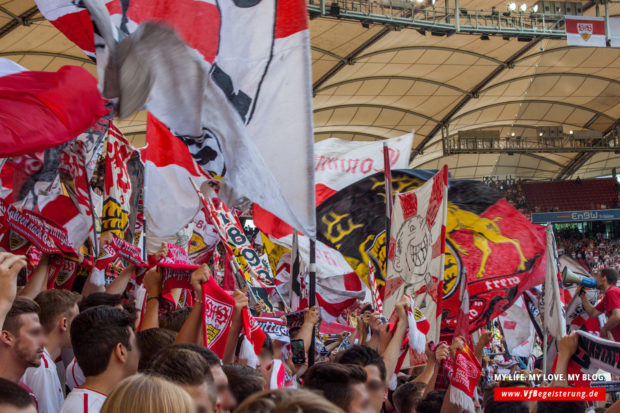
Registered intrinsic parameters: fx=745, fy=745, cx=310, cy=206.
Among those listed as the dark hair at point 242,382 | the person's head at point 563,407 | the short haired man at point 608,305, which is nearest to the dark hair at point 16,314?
the dark hair at point 242,382

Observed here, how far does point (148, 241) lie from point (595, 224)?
39.8 m

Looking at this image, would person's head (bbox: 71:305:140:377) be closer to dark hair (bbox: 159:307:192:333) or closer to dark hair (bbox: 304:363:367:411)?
dark hair (bbox: 304:363:367:411)

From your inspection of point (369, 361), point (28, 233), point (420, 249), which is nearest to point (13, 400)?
point (369, 361)

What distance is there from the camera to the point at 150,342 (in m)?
3.60

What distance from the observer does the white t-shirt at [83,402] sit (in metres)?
2.93

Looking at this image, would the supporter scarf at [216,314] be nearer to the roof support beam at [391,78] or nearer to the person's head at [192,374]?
the person's head at [192,374]

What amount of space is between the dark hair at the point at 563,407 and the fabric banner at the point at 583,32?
20.3m

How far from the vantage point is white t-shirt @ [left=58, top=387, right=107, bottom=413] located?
293 centimetres

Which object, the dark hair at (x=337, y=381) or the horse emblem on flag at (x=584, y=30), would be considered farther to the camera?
the horse emblem on flag at (x=584, y=30)

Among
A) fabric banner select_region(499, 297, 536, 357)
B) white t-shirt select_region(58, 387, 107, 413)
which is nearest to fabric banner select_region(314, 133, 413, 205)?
fabric banner select_region(499, 297, 536, 357)

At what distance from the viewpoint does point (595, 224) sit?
41938 millimetres

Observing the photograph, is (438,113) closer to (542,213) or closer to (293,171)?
(542,213)

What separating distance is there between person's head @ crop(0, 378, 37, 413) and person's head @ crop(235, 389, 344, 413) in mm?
1127

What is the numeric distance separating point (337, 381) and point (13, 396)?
1250mm
